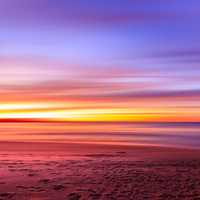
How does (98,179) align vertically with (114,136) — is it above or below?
below

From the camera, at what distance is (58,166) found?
50.3 ft

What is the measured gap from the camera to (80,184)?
38.4 ft

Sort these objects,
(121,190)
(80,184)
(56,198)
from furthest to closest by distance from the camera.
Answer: (80,184), (121,190), (56,198)

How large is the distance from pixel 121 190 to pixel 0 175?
195 inches

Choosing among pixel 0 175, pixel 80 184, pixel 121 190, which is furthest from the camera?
pixel 0 175

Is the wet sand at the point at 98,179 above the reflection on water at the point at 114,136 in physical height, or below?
below

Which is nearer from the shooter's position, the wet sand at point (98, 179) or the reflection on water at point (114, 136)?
the wet sand at point (98, 179)

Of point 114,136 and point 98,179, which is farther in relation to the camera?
point 114,136

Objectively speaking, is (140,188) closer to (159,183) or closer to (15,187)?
(159,183)

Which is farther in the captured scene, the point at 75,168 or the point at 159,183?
the point at 75,168

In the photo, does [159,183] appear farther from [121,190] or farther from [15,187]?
[15,187]

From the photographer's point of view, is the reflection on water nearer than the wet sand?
No

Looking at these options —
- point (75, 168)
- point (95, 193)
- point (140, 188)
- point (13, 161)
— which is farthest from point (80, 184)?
Result: point (13, 161)

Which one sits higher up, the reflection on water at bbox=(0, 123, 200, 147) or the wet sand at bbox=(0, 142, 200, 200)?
the reflection on water at bbox=(0, 123, 200, 147)
